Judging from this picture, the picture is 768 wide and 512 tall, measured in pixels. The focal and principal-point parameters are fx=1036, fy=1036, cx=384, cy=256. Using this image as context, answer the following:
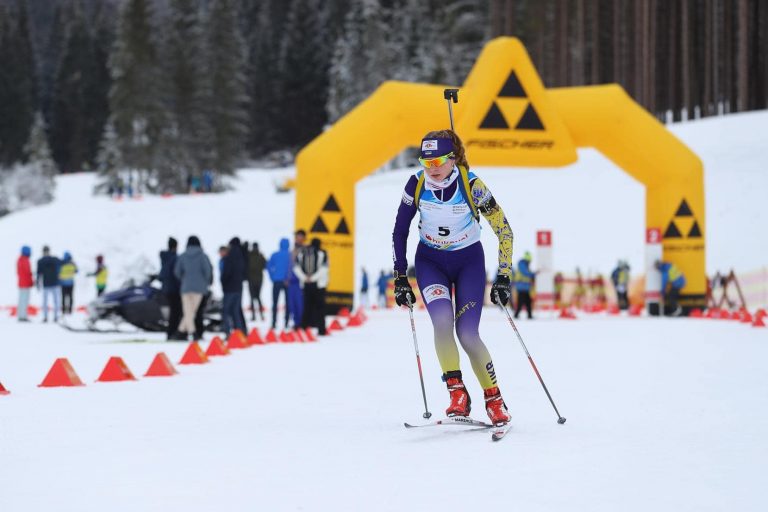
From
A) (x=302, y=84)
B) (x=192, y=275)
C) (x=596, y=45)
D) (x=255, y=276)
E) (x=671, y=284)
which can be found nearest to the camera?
(x=192, y=275)

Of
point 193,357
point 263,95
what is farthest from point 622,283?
point 263,95

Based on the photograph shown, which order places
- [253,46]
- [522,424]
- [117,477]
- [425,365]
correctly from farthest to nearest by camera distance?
[253,46] → [425,365] → [522,424] → [117,477]

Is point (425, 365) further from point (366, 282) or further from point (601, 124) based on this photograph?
point (366, 282)

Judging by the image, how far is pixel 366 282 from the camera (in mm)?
32281

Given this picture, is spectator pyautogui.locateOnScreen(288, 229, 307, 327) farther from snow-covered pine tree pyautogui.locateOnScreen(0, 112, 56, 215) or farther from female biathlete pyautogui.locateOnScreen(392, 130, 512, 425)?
snow-covered pine tree pyautogui.locateOnScreen(0, 112, 56, 215)

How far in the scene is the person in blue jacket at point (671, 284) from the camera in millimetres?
22203

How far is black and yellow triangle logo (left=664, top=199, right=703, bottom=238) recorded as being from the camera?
22.0 meters

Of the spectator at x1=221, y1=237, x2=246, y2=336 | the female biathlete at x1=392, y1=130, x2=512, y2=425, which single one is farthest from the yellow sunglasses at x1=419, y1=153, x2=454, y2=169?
the spectator at x1=221, y1=237, x2=246, y2=336

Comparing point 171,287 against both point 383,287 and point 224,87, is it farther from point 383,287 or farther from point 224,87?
point 224,87

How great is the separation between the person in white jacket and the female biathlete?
1030cm

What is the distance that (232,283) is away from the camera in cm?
1602

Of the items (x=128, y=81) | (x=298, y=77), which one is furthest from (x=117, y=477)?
(x=298, y=77)

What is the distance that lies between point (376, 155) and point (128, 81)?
51.3 metres

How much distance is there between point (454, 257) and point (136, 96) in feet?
214
